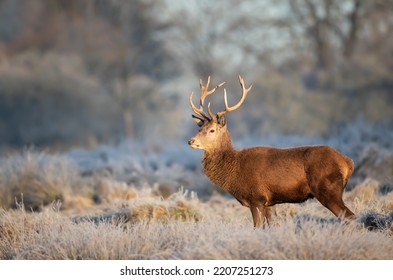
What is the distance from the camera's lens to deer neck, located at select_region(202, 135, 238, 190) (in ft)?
35.1

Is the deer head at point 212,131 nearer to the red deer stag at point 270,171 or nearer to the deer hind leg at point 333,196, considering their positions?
the red deer stag at point 270,171

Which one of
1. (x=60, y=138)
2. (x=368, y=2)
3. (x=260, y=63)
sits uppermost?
(x=368, y=2)

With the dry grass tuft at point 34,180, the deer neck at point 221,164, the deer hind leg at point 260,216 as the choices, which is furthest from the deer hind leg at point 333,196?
the dry grass tuft at point 34,180

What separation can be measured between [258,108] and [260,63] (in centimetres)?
448

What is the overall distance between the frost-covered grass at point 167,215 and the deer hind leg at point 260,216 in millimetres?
129

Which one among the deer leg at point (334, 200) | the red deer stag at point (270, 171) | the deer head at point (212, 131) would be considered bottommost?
the deer leg at point (334, 200)

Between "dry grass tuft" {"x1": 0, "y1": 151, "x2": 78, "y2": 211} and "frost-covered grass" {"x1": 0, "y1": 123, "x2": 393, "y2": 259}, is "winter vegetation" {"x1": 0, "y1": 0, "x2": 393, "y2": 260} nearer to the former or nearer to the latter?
"frost-covered grass" {"x1": 0, "y1": 123, "x2": 393, "y2": 259}

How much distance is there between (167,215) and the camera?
12.3 m

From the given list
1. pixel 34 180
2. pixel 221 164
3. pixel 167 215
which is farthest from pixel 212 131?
pixel 34 180

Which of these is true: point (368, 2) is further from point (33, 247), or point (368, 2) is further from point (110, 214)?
point (33, 247)

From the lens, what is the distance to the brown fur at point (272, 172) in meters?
9.95

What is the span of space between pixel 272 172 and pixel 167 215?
2496 millimetres

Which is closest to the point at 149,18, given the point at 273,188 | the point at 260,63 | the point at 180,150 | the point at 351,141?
the point at 260,63

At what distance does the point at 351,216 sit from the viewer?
9.82m
